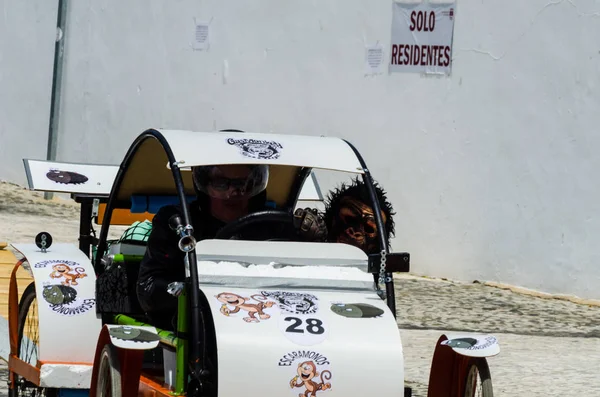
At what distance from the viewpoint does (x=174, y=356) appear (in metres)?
4.59

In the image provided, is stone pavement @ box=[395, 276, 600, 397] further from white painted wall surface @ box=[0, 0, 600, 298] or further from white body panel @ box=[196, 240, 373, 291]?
white body panel @ box=[196, 240, 373, 291]

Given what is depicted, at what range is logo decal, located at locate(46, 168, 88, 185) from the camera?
616 centimetres

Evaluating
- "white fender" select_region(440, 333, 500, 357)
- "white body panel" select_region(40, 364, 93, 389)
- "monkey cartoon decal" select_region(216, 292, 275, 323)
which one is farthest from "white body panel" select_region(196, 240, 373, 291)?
"white body panel" select_region(40, 364, 93, 389)

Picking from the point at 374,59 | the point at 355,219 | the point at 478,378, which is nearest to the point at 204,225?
the point at 355,219

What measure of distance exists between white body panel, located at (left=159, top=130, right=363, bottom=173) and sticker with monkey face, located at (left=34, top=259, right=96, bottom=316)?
0.91 metres

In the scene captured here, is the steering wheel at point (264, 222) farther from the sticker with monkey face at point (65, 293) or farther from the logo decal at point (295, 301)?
the sticker with monkey face at point (65, 293)

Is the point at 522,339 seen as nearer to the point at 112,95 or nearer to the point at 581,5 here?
the point at 581,5

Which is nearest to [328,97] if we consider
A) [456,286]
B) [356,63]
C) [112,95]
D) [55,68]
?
[356,63]

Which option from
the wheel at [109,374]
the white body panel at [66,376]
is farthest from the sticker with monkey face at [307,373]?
the white body panel at [66,376]

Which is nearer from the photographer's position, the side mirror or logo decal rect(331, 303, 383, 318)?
logo decal rect(331, 303, 383, 318)

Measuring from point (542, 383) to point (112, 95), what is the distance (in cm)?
755

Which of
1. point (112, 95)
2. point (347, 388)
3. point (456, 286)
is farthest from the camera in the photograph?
point (112, 95)

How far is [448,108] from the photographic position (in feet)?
33.4

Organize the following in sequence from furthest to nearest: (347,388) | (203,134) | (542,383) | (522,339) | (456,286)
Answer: (456,286) < (522,339) < (542,383) < (203,134) < (347,388)
